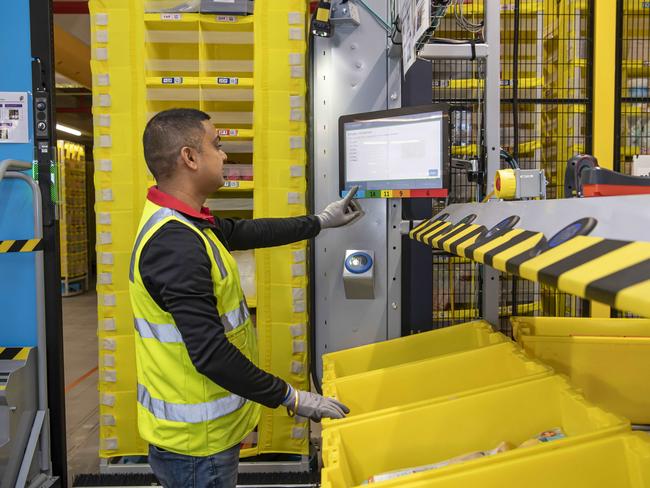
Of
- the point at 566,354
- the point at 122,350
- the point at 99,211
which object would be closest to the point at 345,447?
the point at 566,354

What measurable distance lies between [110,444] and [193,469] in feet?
A: 5.20

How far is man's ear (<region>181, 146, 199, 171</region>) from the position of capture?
1.76m

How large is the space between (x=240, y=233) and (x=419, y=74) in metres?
1.38

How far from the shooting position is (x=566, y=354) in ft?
6.91

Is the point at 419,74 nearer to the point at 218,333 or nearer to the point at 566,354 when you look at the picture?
the point at 566,354

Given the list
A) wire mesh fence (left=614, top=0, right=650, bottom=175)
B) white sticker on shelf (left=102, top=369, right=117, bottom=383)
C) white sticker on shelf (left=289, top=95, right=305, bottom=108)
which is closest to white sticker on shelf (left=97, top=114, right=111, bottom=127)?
white sticker on shelf (left=289, top=95, right=305, bottom=108)

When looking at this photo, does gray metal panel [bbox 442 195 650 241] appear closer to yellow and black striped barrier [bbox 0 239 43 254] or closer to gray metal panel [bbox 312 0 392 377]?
gray metal panel [bbox 312 0 392 377]

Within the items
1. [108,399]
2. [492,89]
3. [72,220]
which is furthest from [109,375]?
[72,220]

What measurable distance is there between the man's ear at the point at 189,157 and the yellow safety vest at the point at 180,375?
→ 18 centimetres

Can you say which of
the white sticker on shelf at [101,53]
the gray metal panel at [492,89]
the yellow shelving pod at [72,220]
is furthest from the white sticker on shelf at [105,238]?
the yellow shelving pod at [72,220]

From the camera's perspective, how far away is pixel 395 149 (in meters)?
2.40

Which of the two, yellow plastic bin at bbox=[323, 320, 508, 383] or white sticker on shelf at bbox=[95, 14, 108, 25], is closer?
yellow plastic bin at bbox=[323, 320, 508, 383]

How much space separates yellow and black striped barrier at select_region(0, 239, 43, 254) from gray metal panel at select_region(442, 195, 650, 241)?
2328 millimetres

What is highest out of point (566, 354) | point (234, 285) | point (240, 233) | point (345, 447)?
point (240, 233)
